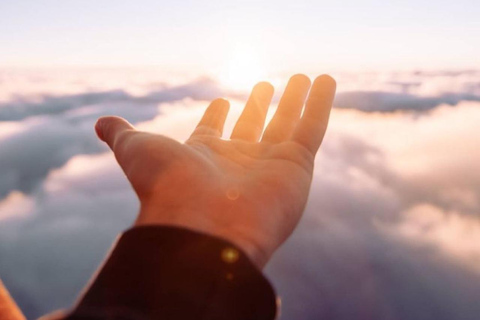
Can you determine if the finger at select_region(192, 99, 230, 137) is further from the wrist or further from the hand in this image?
the wrist

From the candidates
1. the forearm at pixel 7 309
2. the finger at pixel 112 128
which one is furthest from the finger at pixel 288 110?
the forearm at pixel 7 309

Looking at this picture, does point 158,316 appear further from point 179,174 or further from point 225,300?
point 179,174

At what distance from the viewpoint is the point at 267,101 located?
11.9 feet

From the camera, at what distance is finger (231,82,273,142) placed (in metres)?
3.34

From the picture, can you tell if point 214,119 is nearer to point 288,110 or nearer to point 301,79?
point 288,110

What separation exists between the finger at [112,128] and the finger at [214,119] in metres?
0.64

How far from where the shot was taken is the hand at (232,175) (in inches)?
77.3

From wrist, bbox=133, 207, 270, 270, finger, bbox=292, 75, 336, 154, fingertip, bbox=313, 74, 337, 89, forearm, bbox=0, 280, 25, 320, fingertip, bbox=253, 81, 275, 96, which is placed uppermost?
fingertip, bbox=313, 74, 337, 89

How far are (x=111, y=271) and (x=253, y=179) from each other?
117cm

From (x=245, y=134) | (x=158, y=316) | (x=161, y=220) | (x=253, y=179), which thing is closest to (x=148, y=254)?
(x=158, y=316)

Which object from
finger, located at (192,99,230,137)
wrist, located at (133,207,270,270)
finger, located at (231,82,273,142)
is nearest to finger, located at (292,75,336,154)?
finger, located at (231,82,273,142)

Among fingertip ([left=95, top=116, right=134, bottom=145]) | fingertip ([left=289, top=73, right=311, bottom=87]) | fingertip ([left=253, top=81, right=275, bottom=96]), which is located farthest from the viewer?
fingertip ([left=253, top=81, right=275, bottom=96])

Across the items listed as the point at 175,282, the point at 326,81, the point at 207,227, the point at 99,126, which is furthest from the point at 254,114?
the point at 175,282

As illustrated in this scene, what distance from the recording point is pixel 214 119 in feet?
11.5
